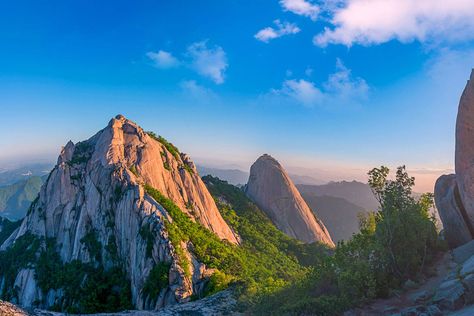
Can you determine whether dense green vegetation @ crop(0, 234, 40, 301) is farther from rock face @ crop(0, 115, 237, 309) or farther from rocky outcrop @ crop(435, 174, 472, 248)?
rocky outcrop @ crop(435, 174, 472, 248)

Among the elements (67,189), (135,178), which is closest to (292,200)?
(135,178)

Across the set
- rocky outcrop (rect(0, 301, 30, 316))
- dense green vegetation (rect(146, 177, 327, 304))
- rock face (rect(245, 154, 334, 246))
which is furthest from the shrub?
rock face (rect(245, 154, 334, 246))

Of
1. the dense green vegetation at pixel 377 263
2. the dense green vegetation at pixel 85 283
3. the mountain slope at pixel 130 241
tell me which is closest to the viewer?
the dense green vegetation at pixel 377 263

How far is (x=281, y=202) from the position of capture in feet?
280

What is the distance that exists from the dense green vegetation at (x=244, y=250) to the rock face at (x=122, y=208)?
2.11 m

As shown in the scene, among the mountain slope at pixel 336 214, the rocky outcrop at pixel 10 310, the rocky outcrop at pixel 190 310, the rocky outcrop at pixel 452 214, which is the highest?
the rocky outcrop at pixel 452 214

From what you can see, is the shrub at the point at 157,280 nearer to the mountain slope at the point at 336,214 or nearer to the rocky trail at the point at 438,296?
the rocky trail at the point at 438,296

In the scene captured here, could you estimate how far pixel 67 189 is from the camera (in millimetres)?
53250

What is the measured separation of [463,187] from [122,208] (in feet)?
130

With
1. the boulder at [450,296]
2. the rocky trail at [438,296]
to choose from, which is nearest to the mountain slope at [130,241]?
the rocky trail at [438,296]

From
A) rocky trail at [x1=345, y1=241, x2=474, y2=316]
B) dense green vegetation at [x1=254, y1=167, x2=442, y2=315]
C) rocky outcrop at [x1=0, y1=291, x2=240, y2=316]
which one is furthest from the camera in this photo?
rocky outcrop at [x1=0, y1=291, x2=240, y2=316]

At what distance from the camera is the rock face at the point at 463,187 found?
20.5 meters

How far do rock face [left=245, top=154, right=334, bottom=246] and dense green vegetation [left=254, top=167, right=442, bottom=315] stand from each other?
5966 centimetres

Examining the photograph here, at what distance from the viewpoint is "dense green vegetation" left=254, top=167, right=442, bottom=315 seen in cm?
1606
